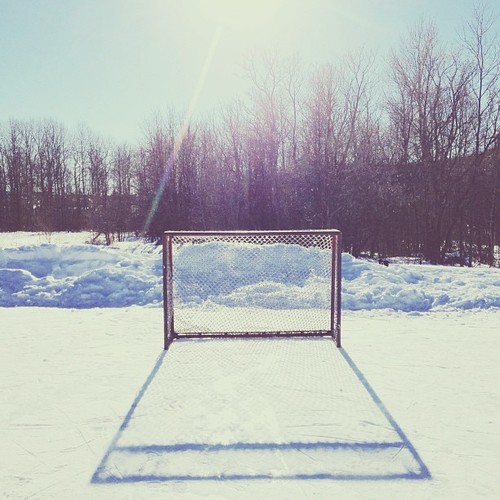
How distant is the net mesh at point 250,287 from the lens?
6297 mm

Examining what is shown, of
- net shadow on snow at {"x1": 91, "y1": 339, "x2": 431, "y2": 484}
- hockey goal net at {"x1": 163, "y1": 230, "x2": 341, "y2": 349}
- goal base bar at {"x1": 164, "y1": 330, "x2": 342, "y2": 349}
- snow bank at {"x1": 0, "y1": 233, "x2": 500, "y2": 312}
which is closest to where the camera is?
net shadow on snow at {"x1": 91, "y1": 339, "x2": 431, "y2": 484}

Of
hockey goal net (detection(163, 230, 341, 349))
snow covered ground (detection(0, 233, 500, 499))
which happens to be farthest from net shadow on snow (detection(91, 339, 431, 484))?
hockey goal net (detection(163, 230, 341, 349))

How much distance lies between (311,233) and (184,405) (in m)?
2.88

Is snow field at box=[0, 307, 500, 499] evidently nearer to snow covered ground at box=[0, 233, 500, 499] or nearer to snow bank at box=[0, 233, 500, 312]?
snow covered ground at box=[0, 233, 500, 499]

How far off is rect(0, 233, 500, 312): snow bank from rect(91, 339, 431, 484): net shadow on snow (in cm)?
388

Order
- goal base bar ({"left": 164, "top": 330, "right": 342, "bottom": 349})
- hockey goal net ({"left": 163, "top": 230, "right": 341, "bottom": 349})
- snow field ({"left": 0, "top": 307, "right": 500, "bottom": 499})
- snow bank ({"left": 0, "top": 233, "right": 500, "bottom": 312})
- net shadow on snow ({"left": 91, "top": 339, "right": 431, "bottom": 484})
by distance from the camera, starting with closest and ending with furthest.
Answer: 1. snow field ({"left": 0, "top": 307, "right": 500, "bottom": 499})
2. net shadow on snow ({"left": 91, "top": 339, "right": 431, "bottom": 484})
3. hockey goal net ({"left": 163, "top": 230, "right": 341, "bottom": 349})
4. goal base bar ({"left": 164, "top": 330, "right": 342, "bottom": 349})
5. snow bank ({"left": 0, "top": 233, "right": 500, "bottom": 312})

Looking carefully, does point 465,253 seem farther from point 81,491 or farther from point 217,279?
point 81,491

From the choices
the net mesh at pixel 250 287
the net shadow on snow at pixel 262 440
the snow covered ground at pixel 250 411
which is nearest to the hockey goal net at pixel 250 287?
the net mesh at pixel 250 287

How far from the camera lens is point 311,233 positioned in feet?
17.7

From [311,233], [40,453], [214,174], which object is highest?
[214,174]

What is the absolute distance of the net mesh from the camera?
6.30 meters

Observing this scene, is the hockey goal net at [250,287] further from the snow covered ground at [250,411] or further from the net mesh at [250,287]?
the snow covered ground at [250,411]

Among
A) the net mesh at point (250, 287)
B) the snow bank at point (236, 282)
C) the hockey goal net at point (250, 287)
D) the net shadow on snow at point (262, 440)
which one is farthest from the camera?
the snow bank at point (236, 282)

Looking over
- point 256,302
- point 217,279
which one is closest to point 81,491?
point 256,302
